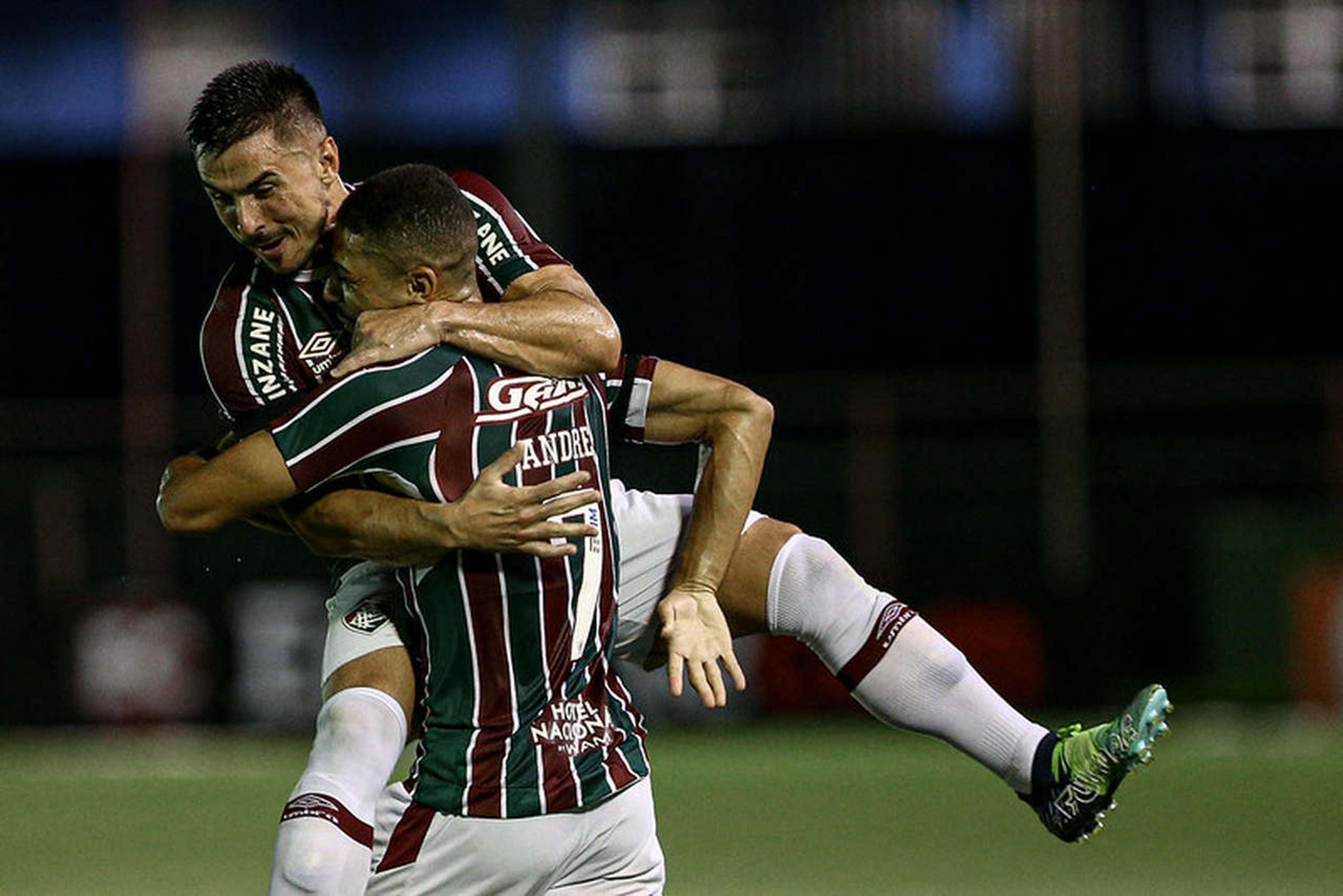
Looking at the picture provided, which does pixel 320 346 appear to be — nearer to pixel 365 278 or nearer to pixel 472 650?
pixel 365 278

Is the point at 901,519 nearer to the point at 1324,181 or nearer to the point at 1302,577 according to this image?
the point at 1302,577

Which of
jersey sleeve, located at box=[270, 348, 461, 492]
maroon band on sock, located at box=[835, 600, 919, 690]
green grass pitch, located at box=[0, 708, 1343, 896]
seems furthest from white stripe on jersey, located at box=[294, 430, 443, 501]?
green grass pitch, located at box=[0, 708, 1343, 896]

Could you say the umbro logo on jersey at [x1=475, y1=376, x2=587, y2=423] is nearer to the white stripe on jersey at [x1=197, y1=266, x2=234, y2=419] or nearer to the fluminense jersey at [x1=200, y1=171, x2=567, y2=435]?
the fluminense jersey at [x1=200, y1=171, x2=567, y2=435]

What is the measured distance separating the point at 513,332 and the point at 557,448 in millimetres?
254

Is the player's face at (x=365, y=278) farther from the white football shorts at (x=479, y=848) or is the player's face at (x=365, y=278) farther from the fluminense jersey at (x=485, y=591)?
the white football shorts at (x=479, y=848)

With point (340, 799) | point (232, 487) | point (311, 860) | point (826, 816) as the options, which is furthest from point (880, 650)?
point (826, 816)

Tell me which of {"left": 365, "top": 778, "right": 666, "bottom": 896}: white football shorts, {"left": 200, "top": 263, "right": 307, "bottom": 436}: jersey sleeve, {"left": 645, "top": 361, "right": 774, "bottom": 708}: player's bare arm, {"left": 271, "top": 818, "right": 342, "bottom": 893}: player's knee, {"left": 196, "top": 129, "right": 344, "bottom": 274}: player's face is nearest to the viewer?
{"left": 271, "top": 818, "right": 342, "bottom": 893}: player's knee

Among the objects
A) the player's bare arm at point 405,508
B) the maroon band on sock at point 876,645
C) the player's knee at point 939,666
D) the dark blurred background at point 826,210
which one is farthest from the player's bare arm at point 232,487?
the dark blurred background at point 826,210

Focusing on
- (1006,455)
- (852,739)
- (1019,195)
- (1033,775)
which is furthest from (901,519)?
(1033,775)

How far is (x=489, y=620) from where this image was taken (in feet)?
14.7

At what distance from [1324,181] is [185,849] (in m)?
13.5

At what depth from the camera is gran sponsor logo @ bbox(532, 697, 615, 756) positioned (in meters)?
4.51

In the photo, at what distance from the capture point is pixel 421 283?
14.7 feet

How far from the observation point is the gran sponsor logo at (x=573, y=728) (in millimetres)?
4512
